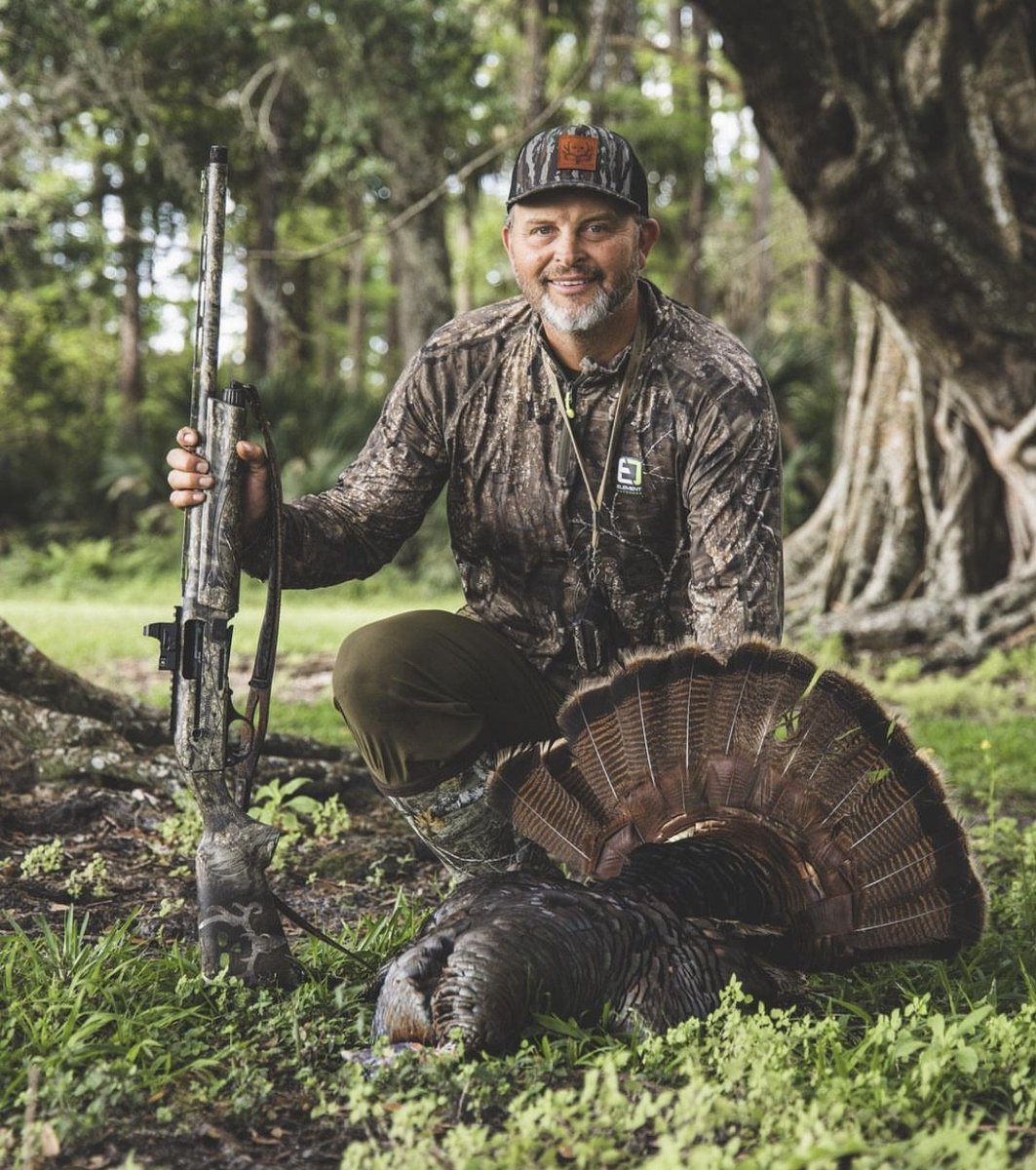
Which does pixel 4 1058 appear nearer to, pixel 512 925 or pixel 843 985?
pixel 512 925

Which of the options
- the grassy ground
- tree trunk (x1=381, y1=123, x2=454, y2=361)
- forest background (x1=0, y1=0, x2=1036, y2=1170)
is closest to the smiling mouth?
forest background (x1=0, y1=0, x2=1036, y2=1170)

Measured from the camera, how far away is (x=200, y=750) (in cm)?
311

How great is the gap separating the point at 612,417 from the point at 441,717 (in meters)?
0.99

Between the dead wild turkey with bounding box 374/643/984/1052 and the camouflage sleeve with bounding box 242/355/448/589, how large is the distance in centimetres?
88

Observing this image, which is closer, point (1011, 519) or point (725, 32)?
point (725, 32)

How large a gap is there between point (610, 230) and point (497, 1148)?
2.40m

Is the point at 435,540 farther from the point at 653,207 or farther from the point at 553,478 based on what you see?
the point at 553,478

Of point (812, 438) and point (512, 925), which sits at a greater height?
point (812, 438)

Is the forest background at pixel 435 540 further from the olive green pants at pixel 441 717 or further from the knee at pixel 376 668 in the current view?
the knee at pixel 376 668

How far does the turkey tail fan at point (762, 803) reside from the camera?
9.91 feet

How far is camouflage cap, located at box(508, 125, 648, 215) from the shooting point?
139 inches

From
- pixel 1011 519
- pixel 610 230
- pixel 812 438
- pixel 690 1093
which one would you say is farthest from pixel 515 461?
pixel 812 438

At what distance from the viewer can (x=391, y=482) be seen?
153 inches

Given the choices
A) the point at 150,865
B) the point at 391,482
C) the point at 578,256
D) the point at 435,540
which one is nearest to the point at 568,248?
the point at 578,256
